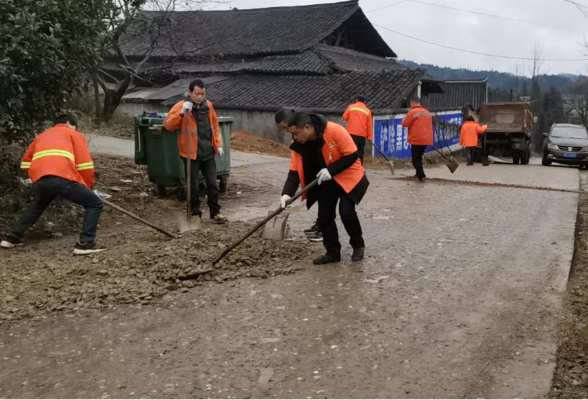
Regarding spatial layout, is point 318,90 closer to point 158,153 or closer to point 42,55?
point 158,153

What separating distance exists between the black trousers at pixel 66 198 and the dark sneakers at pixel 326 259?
216cm

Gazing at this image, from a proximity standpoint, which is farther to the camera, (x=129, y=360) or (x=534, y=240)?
(x=534, y=240)

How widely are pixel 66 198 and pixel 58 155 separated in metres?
0.42

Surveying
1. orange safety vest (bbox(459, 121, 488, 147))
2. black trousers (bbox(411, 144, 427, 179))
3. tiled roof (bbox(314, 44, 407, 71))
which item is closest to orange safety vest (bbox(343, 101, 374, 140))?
black trousers (bbox(411, 144, 427, 179))

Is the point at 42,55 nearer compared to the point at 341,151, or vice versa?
the point at 341,151

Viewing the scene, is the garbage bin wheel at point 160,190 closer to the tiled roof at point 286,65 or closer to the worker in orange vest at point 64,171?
the worker in orange vest at point 64,171

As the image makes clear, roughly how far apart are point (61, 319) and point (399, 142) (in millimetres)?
16367

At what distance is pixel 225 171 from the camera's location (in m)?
9.00

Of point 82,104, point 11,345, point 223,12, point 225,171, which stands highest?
point 223,12

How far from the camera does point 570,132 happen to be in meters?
21.2

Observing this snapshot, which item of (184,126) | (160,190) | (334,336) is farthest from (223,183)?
(334,336)

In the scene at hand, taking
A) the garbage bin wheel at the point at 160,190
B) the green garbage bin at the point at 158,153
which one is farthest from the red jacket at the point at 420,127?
the garbage bin wheel at the point at 160,190

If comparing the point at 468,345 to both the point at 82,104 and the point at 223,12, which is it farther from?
the point at 223,12

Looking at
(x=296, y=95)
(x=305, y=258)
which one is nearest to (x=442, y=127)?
(x=296, y=95)
